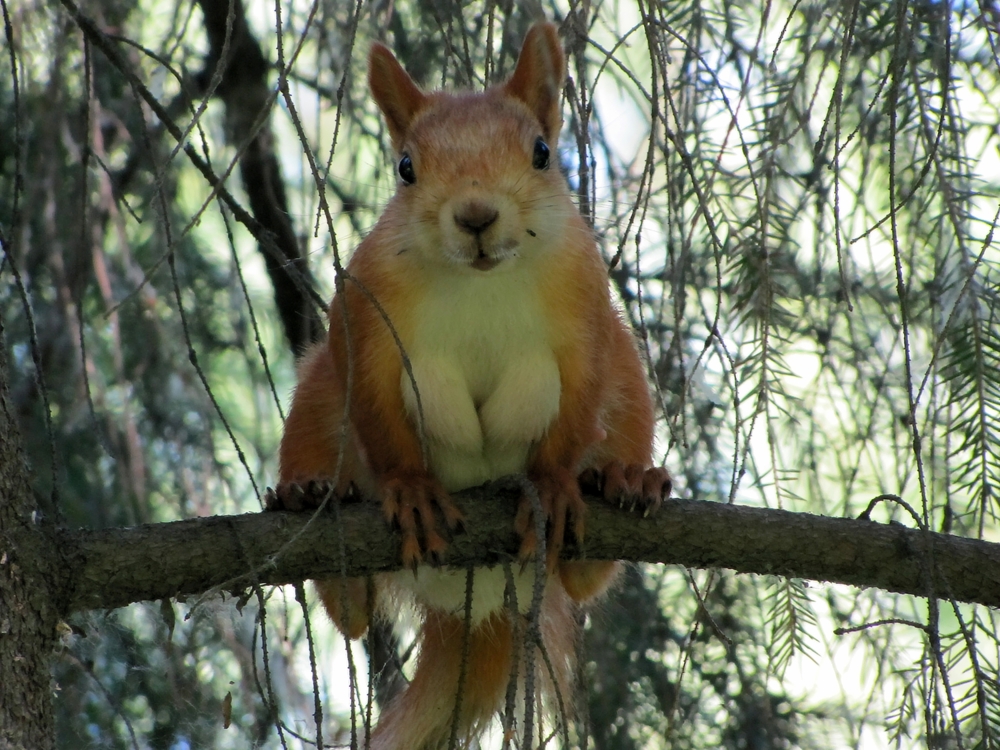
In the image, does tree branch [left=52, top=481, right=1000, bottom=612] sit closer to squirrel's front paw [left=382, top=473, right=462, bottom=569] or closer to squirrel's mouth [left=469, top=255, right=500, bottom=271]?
squirrel's front paw [left=382, top=473, right=462, bottom=569]

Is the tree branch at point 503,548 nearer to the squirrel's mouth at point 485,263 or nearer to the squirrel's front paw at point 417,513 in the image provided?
the squirrel's front paw at point 417,513

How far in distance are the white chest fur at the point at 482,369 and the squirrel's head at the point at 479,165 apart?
86mm

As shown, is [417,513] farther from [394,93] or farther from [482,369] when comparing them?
[394,93]

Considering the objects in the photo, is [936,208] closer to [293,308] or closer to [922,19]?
[922,19]

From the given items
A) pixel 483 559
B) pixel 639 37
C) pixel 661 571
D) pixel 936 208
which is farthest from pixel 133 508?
pixel 936 208

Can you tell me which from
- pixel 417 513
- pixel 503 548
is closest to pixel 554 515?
pixel 503 548

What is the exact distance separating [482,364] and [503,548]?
30cm

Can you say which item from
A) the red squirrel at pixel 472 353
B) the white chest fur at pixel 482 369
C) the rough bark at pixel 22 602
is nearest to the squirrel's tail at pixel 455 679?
the red squirrel at pixel 472 353

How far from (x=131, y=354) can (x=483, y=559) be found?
928 mm

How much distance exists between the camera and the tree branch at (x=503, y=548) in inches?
58.7

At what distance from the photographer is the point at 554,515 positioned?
1.75 meters

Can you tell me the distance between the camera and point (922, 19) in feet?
5.05

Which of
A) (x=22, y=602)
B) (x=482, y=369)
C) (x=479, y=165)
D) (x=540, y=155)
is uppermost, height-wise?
(x=540, y=155)

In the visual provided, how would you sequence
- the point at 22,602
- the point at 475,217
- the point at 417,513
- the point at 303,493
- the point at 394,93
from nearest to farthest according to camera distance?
the point at 22,602, the point at 475,217, the point at 417,513, the point at 303,493, the point at 394,93
